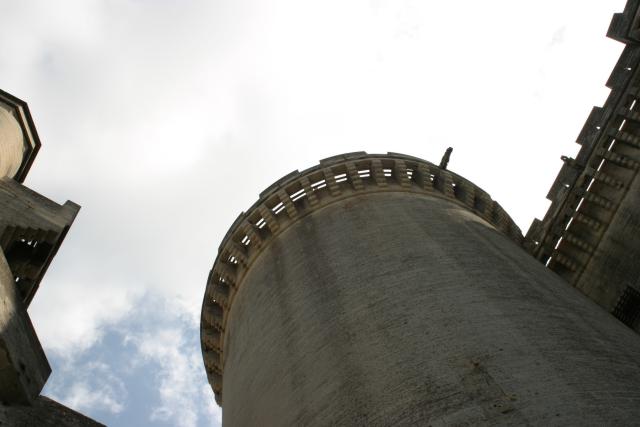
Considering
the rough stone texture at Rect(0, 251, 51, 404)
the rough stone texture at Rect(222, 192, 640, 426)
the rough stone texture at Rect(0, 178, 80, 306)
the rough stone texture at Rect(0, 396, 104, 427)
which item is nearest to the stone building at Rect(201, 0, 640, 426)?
the rough stone texture at Rect(222, 192, 640, 426)

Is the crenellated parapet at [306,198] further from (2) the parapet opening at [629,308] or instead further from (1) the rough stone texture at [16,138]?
(1) the rough stone texture at [16,138]

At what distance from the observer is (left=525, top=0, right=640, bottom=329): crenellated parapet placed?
15.5m

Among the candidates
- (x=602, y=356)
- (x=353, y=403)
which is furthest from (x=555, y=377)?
(x=353, y=403)

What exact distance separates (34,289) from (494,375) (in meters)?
8.31

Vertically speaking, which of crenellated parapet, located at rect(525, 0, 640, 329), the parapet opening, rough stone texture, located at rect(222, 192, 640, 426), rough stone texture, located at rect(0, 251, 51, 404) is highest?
crenellated parapet, located at rect(525, 0, 640, 329)

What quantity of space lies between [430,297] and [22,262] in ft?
23.8

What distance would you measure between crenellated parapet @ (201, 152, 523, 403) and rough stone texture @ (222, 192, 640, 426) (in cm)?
73

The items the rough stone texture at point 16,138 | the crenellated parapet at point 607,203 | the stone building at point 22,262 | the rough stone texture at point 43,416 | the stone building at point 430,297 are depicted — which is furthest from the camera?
the crenellated parapet at point 607,203

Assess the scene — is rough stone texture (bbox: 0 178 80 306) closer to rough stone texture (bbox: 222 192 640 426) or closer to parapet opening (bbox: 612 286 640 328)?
rough stone texture (bbox: 222 192 640 426)

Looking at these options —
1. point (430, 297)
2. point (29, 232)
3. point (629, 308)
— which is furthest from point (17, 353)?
point (629, 308)

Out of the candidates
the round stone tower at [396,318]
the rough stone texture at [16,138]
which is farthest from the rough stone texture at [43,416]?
the rough stone texture at [16,138]

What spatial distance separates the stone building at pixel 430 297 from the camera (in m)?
8.25

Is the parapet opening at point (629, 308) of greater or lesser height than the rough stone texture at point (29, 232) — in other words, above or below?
above

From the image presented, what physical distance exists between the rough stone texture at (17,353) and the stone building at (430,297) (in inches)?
151
